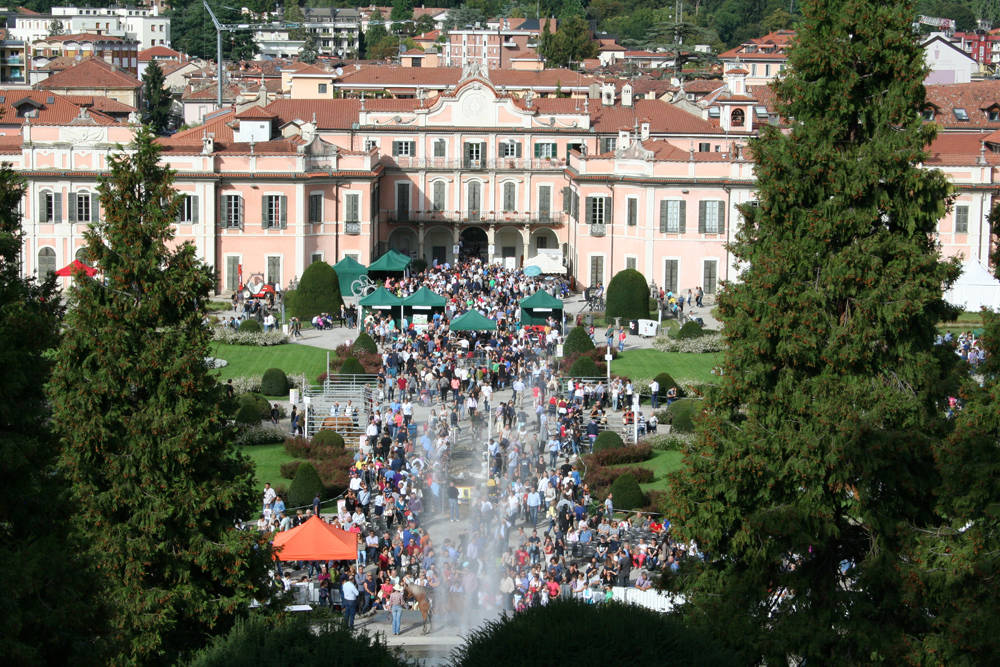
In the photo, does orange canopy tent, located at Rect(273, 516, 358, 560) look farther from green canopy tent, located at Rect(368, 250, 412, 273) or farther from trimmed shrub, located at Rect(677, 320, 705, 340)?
green canopy tent, located at Rect(368, 250, 412, 273)

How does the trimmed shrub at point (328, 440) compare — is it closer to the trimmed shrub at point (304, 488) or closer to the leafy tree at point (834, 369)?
the trimmed shrub at point (304, 488)

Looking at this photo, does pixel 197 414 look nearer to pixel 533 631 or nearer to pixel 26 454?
pixel 26 454

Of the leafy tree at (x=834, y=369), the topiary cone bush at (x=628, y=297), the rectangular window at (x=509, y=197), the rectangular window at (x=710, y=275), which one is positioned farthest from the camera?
the rectangular window at (x=509, y=197)

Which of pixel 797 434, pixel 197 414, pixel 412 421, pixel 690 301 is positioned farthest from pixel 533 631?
pixel 690 301

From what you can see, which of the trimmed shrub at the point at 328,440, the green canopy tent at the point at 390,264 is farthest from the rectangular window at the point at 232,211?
the trimmed shrub at the point at 328,440

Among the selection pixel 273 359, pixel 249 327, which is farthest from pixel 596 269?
pixel 273 359

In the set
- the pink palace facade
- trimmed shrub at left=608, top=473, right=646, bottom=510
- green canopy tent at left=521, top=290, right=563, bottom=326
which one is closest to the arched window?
the pink palace facade
